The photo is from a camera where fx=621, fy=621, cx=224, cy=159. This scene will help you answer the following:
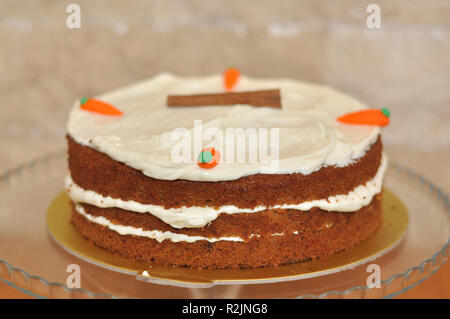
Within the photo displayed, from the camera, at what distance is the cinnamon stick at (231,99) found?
3318 mm

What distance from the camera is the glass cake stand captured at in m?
2.53

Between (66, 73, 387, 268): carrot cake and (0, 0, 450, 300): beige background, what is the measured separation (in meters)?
1.37

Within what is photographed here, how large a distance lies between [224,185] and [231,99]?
2.73 feet

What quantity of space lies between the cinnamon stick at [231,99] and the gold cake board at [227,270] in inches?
33.6

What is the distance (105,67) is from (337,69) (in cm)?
172

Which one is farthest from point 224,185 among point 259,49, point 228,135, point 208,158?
point 259,49

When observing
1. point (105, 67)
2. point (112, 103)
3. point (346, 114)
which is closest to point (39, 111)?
point (105, 67)

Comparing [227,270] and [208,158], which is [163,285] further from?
[208,158]

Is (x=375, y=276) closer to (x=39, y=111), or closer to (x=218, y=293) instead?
(x=218, y=293)

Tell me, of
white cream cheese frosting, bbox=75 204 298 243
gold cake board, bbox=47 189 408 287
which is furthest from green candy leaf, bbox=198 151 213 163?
gold cake board, bbox=47 189 408 287

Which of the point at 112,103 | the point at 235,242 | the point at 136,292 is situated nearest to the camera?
the point at 136,292

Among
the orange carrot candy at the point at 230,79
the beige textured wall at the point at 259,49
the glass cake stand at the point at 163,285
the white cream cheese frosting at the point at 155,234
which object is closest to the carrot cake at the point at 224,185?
the white cream cheese frosting at the point at 155,234

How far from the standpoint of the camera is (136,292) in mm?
2537

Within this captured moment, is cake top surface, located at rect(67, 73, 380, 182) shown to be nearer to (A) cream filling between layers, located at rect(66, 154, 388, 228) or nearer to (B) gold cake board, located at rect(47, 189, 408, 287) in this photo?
(A) cream filling between layers, located at rect(66, 154, 388, 228)
